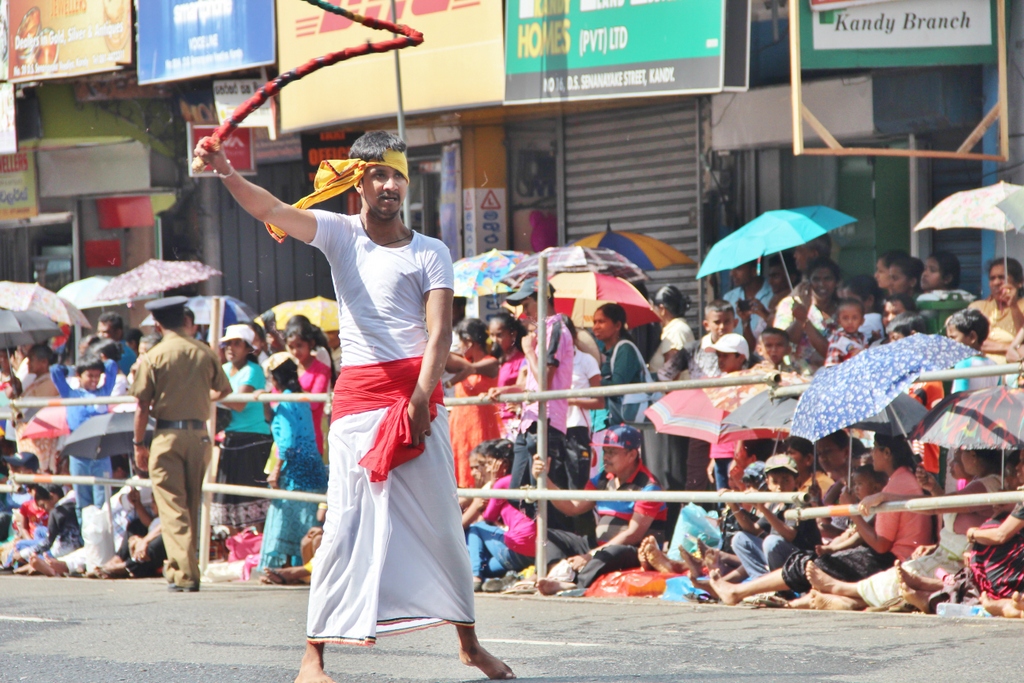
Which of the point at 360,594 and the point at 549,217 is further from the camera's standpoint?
the point at 549,217

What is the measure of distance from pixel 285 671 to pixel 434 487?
1027 mm

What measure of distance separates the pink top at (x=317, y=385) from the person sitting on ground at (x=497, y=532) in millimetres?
1482

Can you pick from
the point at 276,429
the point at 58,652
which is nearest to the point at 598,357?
the point at 276,429

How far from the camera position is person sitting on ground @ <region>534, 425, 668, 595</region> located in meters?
8.74

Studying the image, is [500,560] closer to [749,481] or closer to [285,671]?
[749,481]

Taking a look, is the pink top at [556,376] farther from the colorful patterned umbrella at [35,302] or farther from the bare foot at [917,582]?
the colorful patterned umbrella at [35,302]

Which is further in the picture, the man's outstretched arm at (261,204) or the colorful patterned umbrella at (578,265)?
the colorful patterned umbrella at (578,265)

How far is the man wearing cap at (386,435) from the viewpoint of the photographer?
5199 mm

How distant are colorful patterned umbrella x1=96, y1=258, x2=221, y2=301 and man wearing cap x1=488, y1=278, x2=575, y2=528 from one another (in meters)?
6.96

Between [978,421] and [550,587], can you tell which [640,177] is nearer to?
[550,587]

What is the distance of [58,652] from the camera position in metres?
6.45

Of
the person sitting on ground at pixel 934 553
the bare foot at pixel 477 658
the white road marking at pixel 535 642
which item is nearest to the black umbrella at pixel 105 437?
the white road marking at pixel 535 642

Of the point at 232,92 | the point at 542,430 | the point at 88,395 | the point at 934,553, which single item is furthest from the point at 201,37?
the point at 934,553

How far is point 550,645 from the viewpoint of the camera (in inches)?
251
